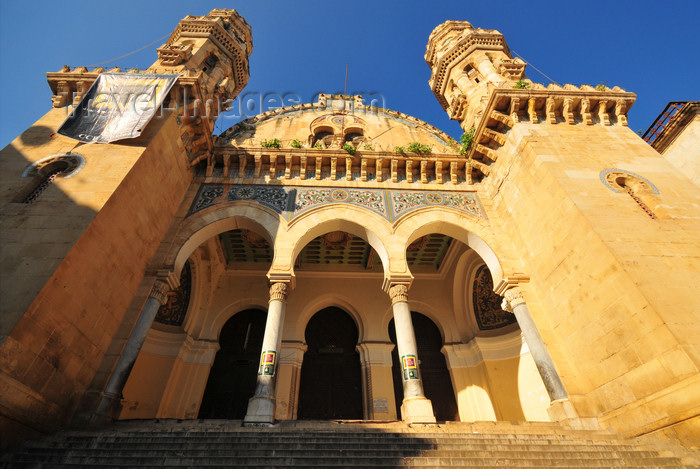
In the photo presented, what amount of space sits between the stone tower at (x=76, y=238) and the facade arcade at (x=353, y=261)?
4 centimetres

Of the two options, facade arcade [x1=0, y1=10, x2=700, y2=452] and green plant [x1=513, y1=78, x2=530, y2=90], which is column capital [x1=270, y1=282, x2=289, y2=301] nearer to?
facade arcade [x1=0, y1=10, x2=700, y2=452]

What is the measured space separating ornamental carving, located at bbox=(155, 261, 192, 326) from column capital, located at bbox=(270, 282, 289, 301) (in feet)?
12.8

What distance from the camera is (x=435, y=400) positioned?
30.6 feet

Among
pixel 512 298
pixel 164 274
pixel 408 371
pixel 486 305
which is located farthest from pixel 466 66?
pixel 164 274

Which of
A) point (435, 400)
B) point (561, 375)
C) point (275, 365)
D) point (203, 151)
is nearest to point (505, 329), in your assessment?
point (435, 400)

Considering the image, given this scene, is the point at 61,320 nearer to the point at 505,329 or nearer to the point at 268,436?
the point at 268,436

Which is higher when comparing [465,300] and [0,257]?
[465,300]

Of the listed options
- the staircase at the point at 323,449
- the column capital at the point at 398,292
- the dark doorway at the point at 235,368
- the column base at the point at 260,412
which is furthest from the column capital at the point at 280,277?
the dark doorway at the point at 235,368

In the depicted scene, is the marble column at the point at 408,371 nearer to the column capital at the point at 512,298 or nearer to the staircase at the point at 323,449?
the staircase at the point at 323,449

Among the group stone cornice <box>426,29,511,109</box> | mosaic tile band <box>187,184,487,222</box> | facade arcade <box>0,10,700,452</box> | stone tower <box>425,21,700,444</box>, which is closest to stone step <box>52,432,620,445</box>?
facade arcade <box>0,10,700,452</box>

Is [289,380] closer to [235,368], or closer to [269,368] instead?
[235,368]

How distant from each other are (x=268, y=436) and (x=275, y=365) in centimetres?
158

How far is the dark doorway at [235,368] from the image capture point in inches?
354

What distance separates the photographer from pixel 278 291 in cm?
693
